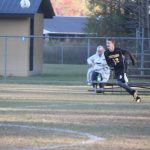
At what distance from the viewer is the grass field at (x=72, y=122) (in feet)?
36.3

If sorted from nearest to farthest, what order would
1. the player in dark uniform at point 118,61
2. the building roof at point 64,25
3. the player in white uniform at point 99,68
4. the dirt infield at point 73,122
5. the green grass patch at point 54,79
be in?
the dirt infield at point 73,122
the player in dark uniform at point 118,61
the player in white uniform at point 99,68
the green grass patch at point 54,79
the building roof at point 64,25

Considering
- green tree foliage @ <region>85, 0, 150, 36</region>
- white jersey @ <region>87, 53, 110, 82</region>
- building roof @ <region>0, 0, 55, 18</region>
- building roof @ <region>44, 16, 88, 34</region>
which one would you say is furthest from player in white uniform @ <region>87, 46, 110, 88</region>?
building roof @ <region>44, 16, 88, 34</region>

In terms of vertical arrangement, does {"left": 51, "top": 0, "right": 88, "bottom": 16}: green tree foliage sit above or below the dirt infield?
above

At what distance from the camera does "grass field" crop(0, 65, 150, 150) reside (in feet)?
36.3

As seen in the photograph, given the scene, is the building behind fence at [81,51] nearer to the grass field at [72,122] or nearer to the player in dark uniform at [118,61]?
the player in dark uniform at [118,61]

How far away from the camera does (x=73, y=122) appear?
14.0m

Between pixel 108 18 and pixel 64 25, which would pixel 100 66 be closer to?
pixel 108 18

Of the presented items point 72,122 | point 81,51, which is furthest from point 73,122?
point 81,51

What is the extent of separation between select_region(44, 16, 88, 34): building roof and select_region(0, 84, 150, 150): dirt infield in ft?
181

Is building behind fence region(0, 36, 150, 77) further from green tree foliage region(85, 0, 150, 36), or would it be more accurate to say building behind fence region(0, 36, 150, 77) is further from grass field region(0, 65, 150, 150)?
grass field region(0, 65, 150, 150)

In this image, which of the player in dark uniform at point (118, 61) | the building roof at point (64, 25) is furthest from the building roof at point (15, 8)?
the building roof at point (64, 25)

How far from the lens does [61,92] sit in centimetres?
2345

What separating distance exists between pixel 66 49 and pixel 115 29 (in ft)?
42.1

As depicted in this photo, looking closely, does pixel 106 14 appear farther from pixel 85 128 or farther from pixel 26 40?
pixel 85 128
